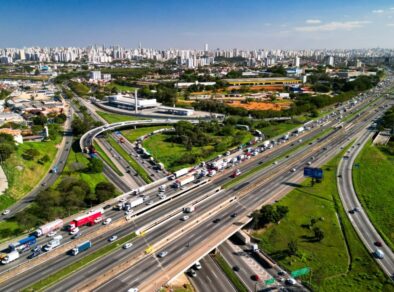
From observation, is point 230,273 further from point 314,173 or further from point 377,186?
point 377,186

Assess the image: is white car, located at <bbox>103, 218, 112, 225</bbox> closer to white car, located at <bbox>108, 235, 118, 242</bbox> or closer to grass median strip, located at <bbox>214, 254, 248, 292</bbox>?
white car, located at <bbox>108, 235, 118, 242</bbox>

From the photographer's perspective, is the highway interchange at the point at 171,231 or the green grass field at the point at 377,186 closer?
the highway interchange at the point at 171,231

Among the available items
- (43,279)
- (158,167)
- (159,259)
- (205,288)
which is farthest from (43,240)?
(158,167)

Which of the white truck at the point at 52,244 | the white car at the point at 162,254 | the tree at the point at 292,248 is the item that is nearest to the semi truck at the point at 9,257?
the white truck at the point at 52,244

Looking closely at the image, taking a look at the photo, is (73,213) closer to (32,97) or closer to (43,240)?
(43,240)

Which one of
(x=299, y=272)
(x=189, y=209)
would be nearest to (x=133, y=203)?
(x=189, y=209)

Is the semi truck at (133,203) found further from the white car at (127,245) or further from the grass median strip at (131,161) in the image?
the grass median strip at (131,161)
